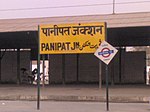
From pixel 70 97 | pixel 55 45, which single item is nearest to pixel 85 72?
pixel 70 97

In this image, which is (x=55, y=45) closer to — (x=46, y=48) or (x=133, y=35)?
(x=46, y=48)

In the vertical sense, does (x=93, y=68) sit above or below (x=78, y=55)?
below

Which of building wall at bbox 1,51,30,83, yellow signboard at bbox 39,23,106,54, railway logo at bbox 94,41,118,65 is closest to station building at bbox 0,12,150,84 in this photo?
building wall at bbox 1,51,30,83

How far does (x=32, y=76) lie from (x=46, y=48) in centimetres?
2318

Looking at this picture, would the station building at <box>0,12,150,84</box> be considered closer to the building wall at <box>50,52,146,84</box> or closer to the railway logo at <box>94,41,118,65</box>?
the building wall at <box>50,52,146,84</box>

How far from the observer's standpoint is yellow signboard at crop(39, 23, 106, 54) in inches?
835

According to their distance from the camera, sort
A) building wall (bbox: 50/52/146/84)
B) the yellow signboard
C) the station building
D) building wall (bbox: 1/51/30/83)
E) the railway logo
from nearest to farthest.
A: the railway logo → the yellow signboard → the station building → building wall (bbox: 50/52/146/84) → building wall (bbox: 1/51/30/83)

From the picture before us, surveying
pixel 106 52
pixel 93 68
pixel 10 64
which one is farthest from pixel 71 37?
pixel 10 64

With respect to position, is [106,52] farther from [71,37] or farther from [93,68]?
[93,68]

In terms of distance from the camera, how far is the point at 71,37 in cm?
2139

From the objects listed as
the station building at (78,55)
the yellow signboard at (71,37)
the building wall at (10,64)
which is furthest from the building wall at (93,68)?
the yellow signboard at (71,37)

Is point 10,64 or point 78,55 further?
point 10,64

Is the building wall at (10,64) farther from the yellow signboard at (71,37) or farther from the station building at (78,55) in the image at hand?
the yellow signboard at (71,37)

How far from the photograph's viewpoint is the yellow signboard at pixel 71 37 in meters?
21.2
